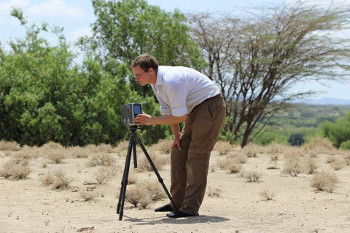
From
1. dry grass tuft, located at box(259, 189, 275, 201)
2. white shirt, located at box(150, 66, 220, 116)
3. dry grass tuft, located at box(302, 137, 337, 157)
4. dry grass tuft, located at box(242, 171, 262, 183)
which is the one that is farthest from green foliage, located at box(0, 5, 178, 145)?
white shirt, located at box(150, 66, 220, 116)

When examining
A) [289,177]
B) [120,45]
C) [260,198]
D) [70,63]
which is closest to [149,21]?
[120,45]

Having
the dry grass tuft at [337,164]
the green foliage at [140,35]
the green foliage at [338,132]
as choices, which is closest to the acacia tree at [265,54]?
the green foliage at [140,35]

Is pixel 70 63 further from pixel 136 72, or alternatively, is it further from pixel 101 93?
pixel 136 72

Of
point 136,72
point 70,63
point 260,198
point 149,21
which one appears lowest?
point 260,198

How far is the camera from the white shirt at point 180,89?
516 cm

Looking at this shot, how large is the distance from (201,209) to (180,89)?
6.31 feet

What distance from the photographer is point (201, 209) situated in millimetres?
6426

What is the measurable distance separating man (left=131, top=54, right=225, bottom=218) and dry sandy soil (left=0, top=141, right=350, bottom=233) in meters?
0.42

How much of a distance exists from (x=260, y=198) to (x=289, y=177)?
5.88ft

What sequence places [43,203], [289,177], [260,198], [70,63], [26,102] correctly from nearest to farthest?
[43,203] < [260,198] < [289,177] < [26,102] < [70,63]

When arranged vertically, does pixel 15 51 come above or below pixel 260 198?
above

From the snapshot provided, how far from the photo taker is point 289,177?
29.5ft

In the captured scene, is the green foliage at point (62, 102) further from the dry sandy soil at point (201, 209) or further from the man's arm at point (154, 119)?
the man's arm at point (154, 119)

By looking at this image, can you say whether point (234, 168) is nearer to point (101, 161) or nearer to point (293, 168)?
point (293, 168)
